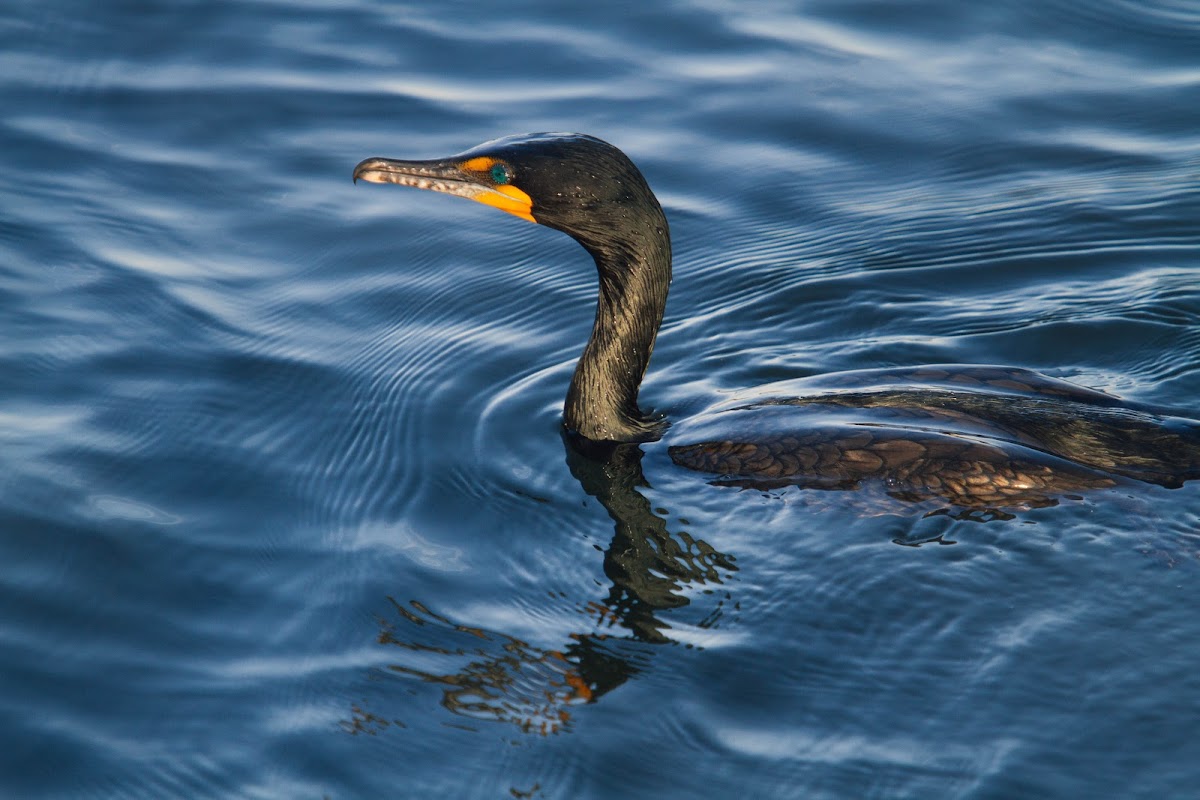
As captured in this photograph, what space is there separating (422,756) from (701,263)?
387 cm

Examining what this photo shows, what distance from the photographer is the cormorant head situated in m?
5.16

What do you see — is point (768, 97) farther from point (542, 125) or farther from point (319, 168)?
point (319, 168)

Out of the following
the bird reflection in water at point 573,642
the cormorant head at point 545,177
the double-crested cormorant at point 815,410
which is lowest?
the bird reflection in water at point 573,642

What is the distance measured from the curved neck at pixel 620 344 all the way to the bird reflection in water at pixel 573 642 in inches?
26.5

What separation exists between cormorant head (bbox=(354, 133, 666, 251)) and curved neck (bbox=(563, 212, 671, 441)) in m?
0.18

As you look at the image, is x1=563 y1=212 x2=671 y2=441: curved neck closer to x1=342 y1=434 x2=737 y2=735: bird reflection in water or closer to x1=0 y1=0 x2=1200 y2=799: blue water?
x1=0 y1=0 x2=1200 y2=799: blue water

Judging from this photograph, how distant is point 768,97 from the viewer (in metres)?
8.80

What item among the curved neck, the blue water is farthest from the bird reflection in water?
the curved neck

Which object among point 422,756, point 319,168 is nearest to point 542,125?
point 319,168

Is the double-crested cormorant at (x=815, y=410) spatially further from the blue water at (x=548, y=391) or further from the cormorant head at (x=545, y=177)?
the blue water at (x=548, y=391)

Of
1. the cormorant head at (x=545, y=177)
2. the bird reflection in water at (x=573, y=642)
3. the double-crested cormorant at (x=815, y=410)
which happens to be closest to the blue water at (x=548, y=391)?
the bird reflection in water at (x=573, y=642)

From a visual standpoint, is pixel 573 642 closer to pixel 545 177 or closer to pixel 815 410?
pixel 815 410

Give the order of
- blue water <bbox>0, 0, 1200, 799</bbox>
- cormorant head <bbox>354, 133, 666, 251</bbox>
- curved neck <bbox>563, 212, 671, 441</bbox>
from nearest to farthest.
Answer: blue water <bbox>0, 0, 1200, 799</bbox>
cormorant head <bbox>354, 133, 666, 251</bbox>
curved neck <bbox>563, 212, 671, 441</bbox>

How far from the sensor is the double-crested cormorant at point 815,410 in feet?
15.3
